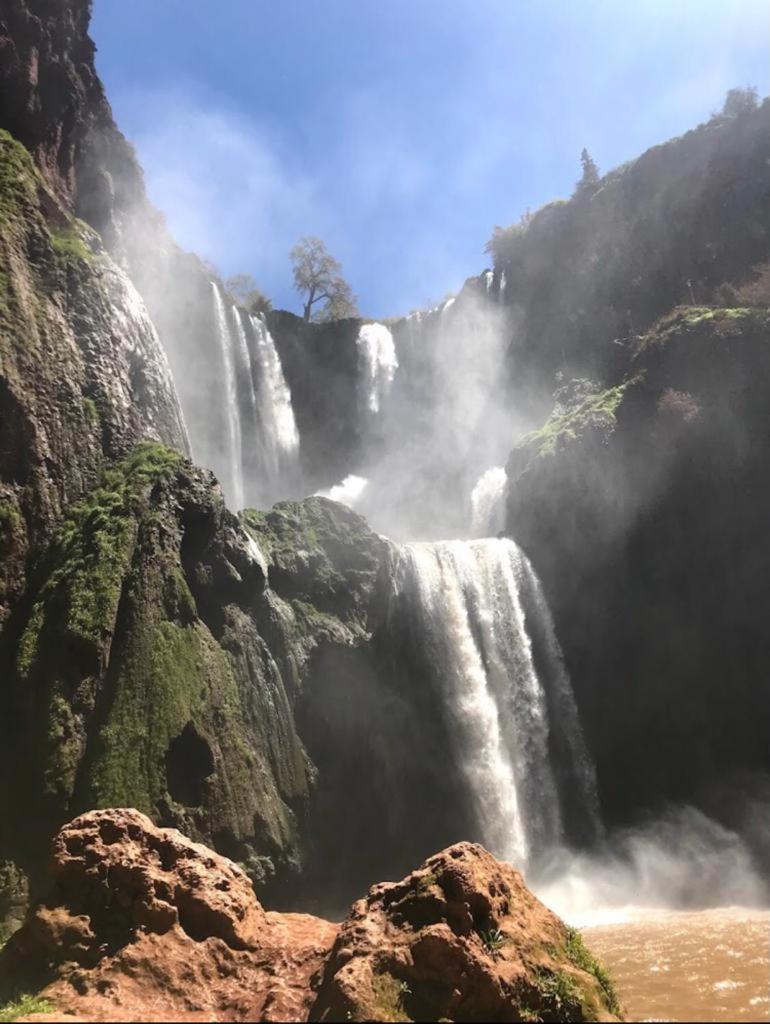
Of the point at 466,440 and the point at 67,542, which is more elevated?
the point at 466,440

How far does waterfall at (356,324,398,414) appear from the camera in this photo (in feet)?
141

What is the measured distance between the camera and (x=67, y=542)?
15953 mm

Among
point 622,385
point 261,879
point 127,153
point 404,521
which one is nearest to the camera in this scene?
point 261,879

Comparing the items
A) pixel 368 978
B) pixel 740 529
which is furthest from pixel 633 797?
pixel 368 978

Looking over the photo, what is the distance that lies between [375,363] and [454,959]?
131 feet

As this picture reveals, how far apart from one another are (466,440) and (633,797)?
23220 millimetres

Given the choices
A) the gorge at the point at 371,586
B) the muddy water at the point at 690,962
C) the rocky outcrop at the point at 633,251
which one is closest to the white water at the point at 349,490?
the gorge at the point at 371,586

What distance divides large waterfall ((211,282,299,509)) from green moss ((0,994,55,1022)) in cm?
2641

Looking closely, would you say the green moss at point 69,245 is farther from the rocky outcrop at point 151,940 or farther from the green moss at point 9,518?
the rocky outcrop at point 151,940

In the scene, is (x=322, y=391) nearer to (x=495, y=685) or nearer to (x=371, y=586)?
(x=371, y=586)

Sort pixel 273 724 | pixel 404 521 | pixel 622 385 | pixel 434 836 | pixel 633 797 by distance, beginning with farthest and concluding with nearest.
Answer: pixel 404 521
pixel 622 385
pixel 633 797
pixel 434 836
pixel 273 724

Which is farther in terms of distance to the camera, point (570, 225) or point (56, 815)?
point (570, 225)

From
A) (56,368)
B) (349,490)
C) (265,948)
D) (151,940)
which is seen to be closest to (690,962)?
(265,948)

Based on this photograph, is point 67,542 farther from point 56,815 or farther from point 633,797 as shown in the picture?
point 633,797
